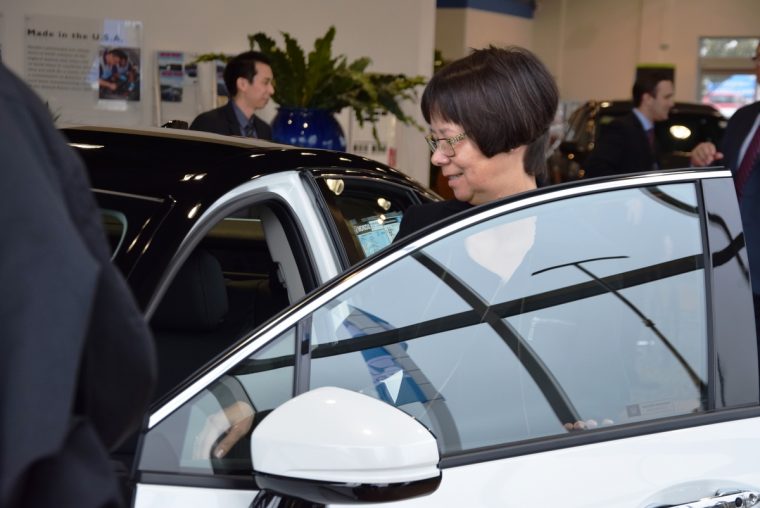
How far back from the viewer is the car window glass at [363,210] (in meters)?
2.34

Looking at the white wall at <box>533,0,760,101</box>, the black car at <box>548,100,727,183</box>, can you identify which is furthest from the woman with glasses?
the white wall at <box>533,0,760,101</box>

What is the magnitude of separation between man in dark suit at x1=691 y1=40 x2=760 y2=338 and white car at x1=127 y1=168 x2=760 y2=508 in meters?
1.13

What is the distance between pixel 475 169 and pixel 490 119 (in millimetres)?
99

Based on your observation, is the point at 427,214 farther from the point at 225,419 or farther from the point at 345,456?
the point at 345,456

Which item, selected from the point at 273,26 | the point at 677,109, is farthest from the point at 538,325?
the point at 677,109

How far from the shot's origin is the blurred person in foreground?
2.49ft

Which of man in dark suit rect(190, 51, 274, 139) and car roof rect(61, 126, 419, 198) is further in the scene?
man in dark suit rect(190, 51, 274, 139)

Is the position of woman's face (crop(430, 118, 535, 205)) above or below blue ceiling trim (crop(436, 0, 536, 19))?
below

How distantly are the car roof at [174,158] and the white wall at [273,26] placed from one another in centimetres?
426

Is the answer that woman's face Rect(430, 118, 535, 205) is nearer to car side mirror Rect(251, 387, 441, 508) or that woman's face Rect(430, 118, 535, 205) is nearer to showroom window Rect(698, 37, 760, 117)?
car side mirror Rect(251, 387, 441, 508)

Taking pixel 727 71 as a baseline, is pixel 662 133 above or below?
below

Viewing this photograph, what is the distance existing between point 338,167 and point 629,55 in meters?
16.4

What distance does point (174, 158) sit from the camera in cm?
209

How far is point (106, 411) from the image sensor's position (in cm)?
86
